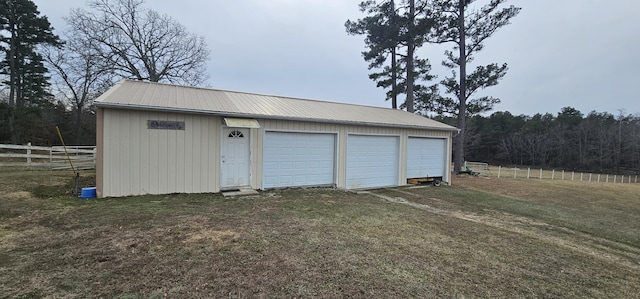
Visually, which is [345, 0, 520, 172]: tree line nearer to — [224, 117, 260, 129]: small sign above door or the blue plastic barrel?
[224, 117, 260, 129]: small sign above door

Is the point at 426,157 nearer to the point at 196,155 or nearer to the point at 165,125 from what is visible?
the point at 196,155

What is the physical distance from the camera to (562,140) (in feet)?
145

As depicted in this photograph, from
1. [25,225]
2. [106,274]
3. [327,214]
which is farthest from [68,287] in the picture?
[327,214]

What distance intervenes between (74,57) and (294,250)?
73.0 ft

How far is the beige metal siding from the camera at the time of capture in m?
6.39

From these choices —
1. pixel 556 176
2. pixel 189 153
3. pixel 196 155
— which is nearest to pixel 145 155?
pixel 189 153

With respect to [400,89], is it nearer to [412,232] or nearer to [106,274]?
[412,232]

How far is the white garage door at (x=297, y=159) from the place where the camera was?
8.39m

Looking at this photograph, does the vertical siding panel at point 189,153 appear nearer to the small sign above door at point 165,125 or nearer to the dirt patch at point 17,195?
the small sign above door at point 165,125

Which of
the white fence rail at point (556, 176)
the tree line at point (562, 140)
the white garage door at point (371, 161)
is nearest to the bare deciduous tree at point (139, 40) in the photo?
the white garage door at point (371, 161)

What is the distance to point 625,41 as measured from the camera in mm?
18984

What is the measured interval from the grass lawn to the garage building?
0.79 meters

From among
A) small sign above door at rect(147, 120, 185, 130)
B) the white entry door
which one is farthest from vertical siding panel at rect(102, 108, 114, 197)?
the white entry door

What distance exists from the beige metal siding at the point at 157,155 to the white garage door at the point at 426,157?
7177 millimetres
